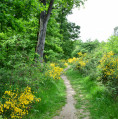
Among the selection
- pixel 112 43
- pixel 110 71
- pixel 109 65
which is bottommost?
pixel 110 71

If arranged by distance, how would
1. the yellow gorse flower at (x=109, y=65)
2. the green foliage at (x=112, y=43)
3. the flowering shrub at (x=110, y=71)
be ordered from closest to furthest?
the flowering shrub at (x=110, y=71), the yellow gorse flower at (x=109, y=65), the green foliage at (x=112, y=43)

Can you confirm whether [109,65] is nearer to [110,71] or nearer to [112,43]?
[110,71]

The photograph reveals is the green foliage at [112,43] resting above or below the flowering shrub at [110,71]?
above

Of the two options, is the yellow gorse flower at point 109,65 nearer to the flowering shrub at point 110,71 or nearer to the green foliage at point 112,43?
the flowering shrub at point 110,71

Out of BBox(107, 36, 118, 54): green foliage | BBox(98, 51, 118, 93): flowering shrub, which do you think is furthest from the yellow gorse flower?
BBox(107, 36, 118, 54): green foliage

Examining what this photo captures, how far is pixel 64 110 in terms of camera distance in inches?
244

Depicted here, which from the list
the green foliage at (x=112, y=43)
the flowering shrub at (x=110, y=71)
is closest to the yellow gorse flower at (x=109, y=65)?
the flowering shrub at (x=110, y=71)

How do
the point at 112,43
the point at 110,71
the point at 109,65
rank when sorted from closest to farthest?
the point at 110,71
the point at 109,65
the point at 112,43

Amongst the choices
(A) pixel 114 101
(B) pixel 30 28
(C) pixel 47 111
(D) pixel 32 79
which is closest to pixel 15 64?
(D) pixel 32 79

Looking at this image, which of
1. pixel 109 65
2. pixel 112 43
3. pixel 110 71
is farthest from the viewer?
pixel 112 43

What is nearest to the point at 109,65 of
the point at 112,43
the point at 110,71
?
the point at 110,71

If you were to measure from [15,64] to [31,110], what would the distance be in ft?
6.83

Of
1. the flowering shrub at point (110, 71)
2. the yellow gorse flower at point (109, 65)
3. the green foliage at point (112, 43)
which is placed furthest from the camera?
the green foliage at point (112, 43)

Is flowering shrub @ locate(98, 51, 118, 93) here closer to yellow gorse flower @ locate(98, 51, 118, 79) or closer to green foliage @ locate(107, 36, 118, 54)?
yellow gorse flower @ locate(98, 51, 118, 79)
